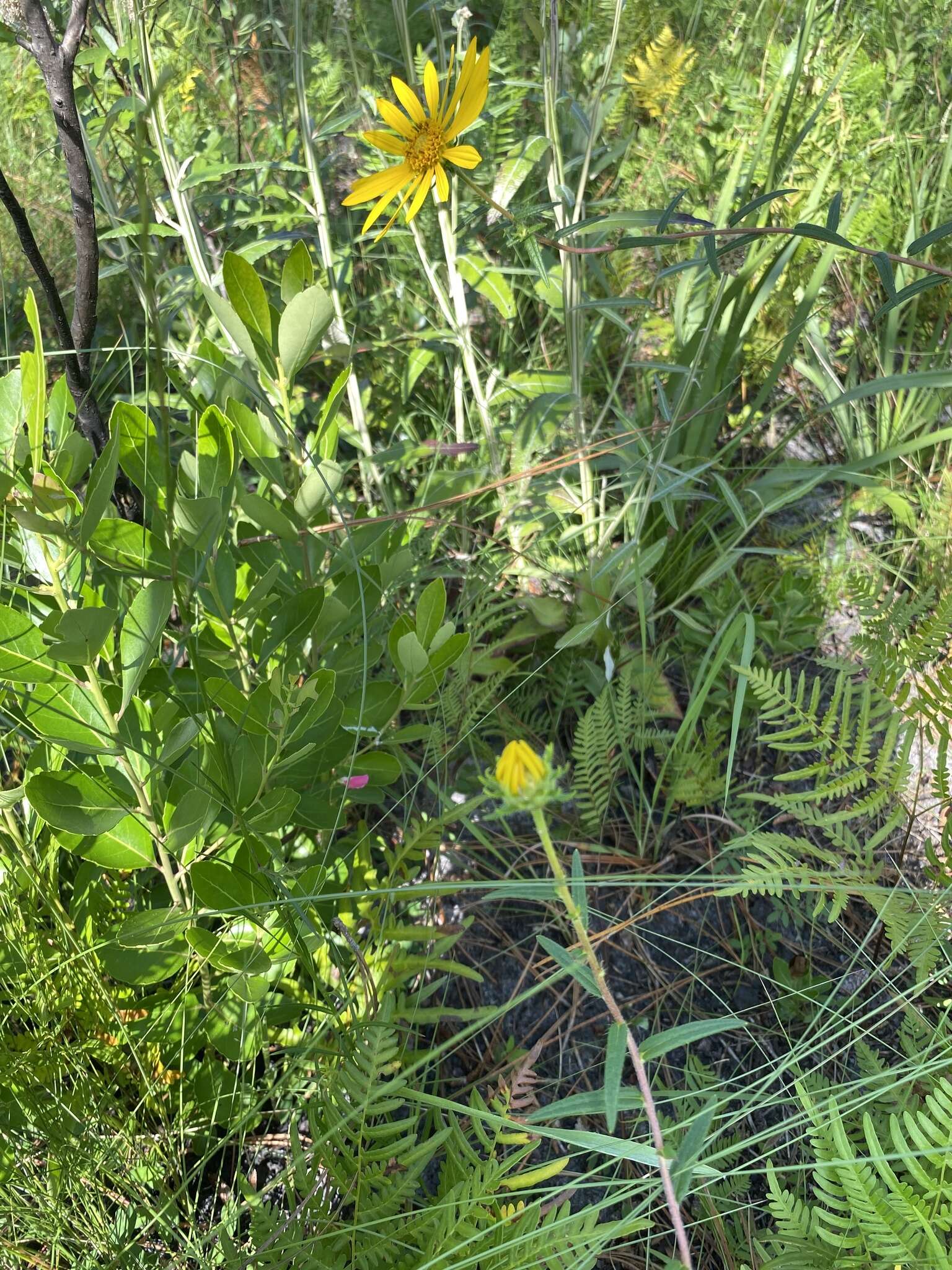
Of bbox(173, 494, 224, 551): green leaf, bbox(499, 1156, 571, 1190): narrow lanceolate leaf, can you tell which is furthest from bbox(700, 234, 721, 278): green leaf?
bbox(499, 1156, 571, 1190): narrow lanceolate leaf

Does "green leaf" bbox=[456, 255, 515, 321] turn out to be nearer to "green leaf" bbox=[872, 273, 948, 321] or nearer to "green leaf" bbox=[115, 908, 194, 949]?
"green leaf" bbox=[872, 273, 948, 321]

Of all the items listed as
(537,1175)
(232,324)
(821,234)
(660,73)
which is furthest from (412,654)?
(660,73)

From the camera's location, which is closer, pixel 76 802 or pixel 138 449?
pixel 76 802

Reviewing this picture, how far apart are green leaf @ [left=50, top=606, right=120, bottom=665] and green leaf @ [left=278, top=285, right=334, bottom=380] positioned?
0.36 m

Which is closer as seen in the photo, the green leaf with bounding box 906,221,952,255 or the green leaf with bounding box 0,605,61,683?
the green leaf with bounding box 0,605,61,683

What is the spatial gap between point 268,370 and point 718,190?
4.19 feet

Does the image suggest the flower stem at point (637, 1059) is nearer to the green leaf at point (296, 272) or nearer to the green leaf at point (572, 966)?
the green leaf at point (572, 966)

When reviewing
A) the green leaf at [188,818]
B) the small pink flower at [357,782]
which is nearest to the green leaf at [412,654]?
the small pink flower at [357,782]

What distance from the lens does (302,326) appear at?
0.95 metres

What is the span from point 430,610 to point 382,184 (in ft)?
1.90

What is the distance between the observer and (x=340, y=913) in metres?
1.16

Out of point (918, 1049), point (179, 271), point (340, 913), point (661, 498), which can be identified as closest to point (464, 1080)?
point (340, 913)

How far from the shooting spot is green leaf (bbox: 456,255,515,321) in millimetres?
1562

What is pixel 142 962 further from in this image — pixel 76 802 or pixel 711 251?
pixel 711 251
